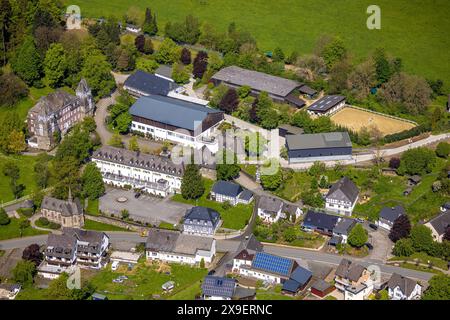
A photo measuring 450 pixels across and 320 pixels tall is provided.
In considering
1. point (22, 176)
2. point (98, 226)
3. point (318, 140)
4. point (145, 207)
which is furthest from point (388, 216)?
point (22, 176)

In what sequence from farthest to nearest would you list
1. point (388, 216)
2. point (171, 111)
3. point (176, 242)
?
1. point (171, 111)
2. point (388, 216)
3. point (176, 242)

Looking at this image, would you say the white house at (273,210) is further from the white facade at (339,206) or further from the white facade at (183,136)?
the white facade at (183,136)

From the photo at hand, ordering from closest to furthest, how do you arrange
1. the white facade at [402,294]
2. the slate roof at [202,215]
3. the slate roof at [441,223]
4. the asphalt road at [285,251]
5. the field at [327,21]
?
the white facade at [402,294], the asphalt road at [285,251], the slate roof at [441,223], the slate roof at [202,215], the field at [327,21]

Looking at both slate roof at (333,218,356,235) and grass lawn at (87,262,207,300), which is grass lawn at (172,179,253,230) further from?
slate roof at (333,218,356,235)

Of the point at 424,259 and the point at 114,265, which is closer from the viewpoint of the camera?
the point at 114,265

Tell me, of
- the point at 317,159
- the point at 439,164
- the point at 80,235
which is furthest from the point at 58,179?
the point at 439,164

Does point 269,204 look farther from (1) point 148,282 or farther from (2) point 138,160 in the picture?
(1) point 148,282

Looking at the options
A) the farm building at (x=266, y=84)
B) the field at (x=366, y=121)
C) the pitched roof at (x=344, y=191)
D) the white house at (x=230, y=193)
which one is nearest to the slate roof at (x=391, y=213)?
the pitched roof at (x=344, y=191)
